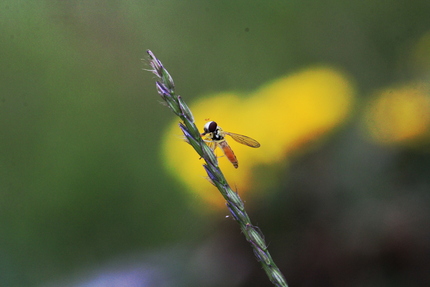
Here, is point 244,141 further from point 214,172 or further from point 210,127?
point 214,172

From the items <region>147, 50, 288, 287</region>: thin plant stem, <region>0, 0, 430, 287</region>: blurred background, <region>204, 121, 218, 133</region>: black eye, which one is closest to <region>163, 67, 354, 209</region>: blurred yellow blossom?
<region>0, 0, 430, 287</region>: blurred background

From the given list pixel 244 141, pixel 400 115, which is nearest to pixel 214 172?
pixel 244 141

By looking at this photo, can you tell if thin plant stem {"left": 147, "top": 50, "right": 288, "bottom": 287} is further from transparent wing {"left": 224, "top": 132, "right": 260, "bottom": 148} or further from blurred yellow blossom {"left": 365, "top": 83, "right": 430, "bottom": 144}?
blurred yellow blossom {"left": 365, "top": 83, "right": 430, "bottom": 144}

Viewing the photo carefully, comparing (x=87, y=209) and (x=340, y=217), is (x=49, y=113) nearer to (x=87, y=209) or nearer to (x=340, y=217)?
(x=87, y=209)

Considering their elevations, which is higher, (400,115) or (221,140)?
(221,140)

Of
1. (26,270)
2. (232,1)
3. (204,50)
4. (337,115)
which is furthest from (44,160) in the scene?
(337,115)

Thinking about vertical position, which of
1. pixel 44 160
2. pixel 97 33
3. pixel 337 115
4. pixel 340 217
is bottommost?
pixel 340 217

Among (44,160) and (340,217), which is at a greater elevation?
(44,160)
